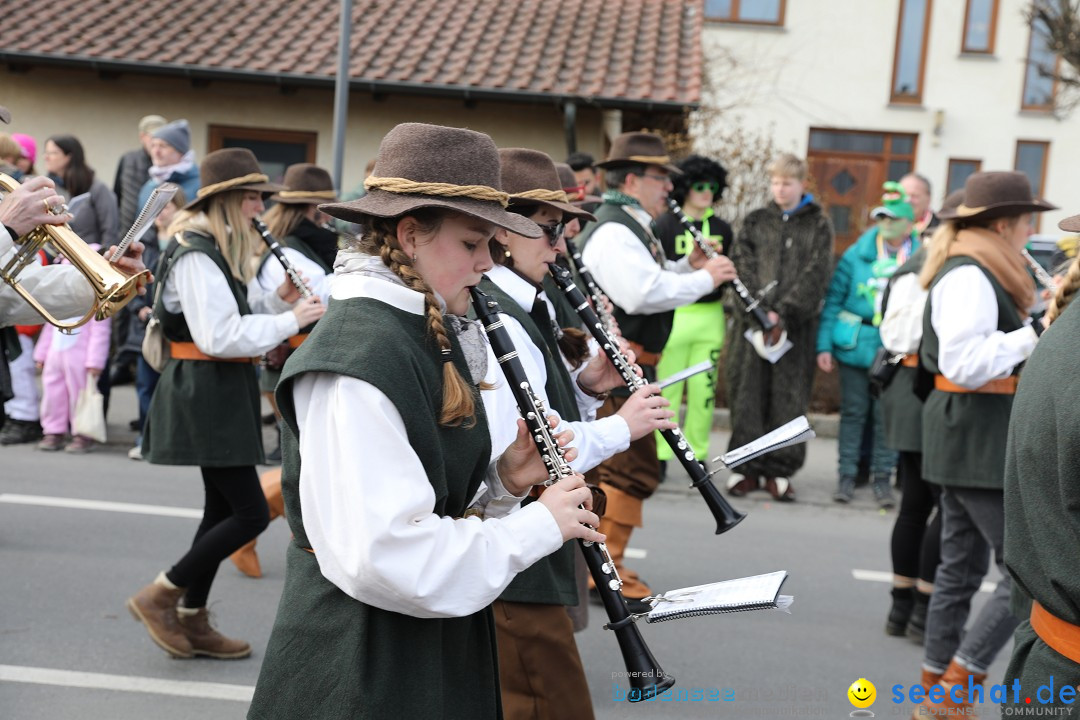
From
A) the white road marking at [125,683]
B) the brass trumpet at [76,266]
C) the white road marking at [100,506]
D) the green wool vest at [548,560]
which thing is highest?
the brass trumpet at [76,266]

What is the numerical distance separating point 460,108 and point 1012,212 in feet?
26.1

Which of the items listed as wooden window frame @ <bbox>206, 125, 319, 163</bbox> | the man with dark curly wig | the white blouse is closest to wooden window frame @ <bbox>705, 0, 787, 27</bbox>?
wooden window frame @ <bbox>206, 125, 319, 163</bbox>

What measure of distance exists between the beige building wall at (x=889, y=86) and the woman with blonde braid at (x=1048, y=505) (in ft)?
55.2

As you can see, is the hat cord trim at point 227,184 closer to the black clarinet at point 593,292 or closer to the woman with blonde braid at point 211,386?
the woman with blonde braid at point 211,386

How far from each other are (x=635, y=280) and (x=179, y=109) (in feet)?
25.9

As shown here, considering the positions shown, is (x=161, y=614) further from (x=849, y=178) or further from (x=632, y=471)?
(x=849, y=178)

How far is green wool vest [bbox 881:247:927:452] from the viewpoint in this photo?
5.18m

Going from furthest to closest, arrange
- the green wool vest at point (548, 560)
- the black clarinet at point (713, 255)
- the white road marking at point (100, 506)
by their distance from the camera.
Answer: the white road marking at point (100, 506), the black clarinet at point (713, 255), the green wool vest at point (548, 560)

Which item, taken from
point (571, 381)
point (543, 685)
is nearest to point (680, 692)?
point (571, 381)

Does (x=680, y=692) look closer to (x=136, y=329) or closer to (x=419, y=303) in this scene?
(x=419, y=303)

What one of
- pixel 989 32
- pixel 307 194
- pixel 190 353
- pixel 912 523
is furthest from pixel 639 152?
pixel 989 32

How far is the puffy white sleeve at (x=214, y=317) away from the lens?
171 inches

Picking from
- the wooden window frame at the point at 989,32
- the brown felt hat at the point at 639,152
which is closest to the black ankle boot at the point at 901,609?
the brown felt hat at the point at 639,152

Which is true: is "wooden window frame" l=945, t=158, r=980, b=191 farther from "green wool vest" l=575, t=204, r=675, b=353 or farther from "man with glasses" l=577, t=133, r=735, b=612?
"green wool vest" l=575, t=204, r=675, b=353
